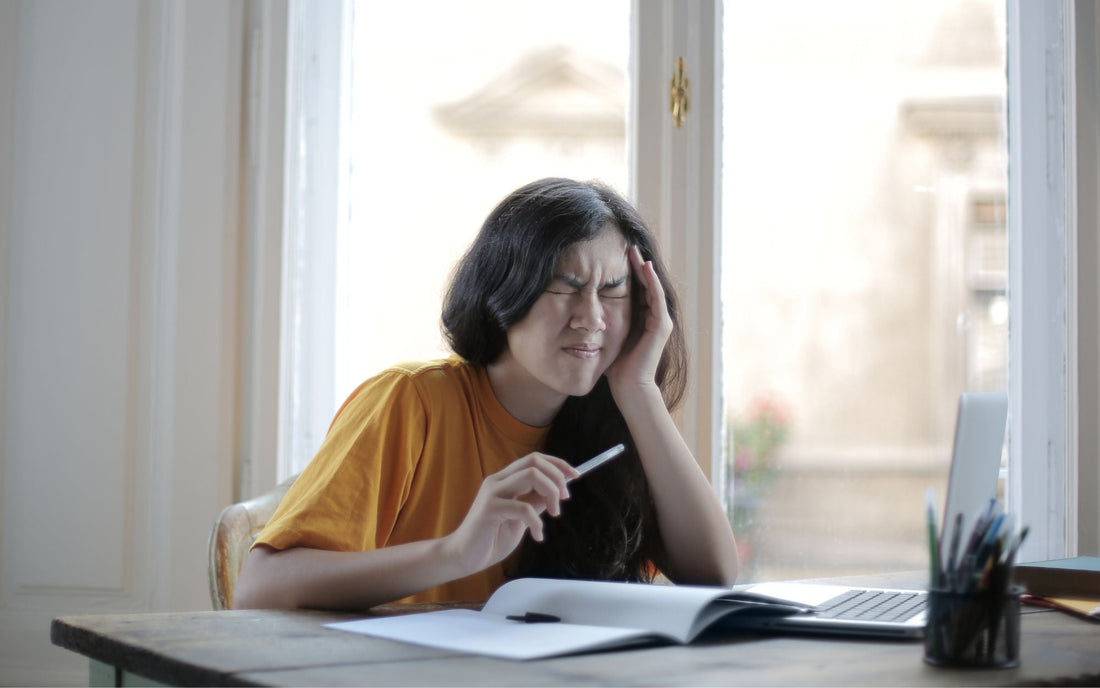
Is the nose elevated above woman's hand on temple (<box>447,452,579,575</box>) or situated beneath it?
elevated above

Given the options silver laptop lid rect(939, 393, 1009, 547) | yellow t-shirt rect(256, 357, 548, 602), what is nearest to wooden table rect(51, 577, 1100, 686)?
silver laptop lid rect(939, 393, 1009, 547)

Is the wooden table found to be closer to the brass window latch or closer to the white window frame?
the white window frame

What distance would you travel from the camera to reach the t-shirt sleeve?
49.0 inches

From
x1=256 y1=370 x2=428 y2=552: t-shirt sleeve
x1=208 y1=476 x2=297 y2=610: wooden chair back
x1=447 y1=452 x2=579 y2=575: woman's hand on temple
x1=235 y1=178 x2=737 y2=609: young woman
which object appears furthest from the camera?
x1=208 y1=476 x2=297 y2=610: wooden chair back

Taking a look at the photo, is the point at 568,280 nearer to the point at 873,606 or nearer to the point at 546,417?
the point at 546,417

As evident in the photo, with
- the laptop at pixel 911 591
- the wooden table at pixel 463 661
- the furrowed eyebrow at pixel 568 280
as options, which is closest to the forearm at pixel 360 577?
the wooden table at pixel 463 661

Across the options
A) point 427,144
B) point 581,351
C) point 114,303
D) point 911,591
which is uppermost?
point 427,144

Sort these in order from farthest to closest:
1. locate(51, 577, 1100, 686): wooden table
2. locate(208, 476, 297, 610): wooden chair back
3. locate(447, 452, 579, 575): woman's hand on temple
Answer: locate(208, 476, 297, 610): wooden chair back, locate(447, 452, 579, 575): woman's hand on temple, locate(51, 577, 1100, 686): wooden table

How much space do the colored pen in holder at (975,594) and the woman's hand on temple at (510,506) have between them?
36cm

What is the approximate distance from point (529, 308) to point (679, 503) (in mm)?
348

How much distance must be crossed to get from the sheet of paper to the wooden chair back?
54cm

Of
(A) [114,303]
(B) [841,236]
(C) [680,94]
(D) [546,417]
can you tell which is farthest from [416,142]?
(D) [546,417]

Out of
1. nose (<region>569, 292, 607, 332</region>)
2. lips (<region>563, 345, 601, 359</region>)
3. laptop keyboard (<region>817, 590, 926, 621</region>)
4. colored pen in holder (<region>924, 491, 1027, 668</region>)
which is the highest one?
nose (<region>569, 292, 607, 332</region>)

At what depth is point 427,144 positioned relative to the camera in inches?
99.7
